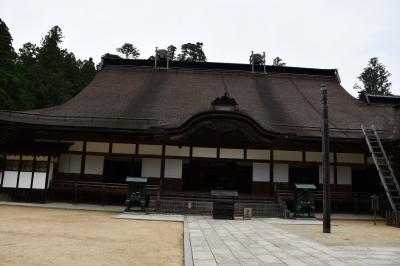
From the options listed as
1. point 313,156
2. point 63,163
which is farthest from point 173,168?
point 313,156

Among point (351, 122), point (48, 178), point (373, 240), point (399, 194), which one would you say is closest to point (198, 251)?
point (373, 240)

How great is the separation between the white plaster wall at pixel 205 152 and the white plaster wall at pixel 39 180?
7.26 m

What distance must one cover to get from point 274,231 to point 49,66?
33.1 metres

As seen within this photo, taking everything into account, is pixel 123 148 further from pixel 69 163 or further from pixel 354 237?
pixel 354 237

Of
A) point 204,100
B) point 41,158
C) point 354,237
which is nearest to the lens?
point 354,237

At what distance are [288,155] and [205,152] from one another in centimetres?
422

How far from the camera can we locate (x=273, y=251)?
22.6 ft

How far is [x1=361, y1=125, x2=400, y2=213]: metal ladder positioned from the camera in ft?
45.7

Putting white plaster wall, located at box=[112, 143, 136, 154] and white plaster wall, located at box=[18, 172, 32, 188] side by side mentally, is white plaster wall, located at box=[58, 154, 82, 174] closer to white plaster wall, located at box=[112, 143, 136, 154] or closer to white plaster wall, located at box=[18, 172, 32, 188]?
white plaster wall, located at box=[18, 172, 32, 188]

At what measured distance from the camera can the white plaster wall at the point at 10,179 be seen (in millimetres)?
15961

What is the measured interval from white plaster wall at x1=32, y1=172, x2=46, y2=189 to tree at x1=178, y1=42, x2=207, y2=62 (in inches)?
1454

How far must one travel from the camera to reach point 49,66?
35844mm

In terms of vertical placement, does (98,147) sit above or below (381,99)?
below

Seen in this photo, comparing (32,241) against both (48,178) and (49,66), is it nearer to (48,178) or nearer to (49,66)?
(48,178)
